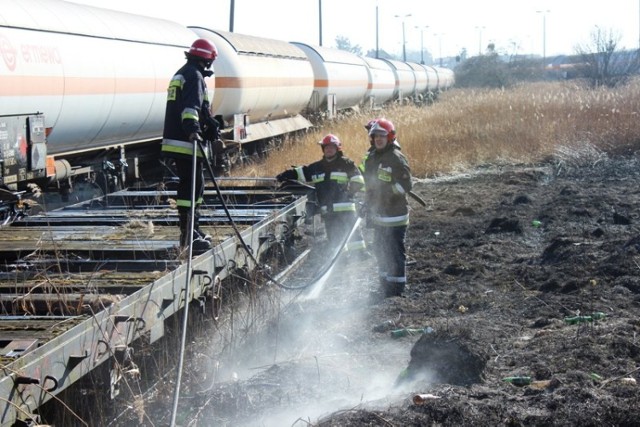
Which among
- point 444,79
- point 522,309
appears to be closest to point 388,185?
point 522,309

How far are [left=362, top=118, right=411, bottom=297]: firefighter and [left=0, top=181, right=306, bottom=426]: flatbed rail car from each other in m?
0.90

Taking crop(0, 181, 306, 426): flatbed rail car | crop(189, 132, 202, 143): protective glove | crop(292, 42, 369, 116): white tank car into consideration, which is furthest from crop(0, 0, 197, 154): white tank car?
crop(292, 42, 369, 116): white tank car

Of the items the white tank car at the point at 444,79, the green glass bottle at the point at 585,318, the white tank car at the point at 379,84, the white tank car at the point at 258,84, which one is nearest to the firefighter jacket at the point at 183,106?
the green glass bottle at the point at 585,318

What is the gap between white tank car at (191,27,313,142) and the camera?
53.9ft

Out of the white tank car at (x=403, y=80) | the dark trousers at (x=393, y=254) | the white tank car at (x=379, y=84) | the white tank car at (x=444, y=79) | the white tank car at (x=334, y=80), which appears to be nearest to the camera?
the dark trousers at (x=393, y=254)

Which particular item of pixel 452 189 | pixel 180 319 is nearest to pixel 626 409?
pixel 180 319

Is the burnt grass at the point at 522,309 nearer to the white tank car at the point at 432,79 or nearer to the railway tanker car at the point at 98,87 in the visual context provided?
the railway tanker car at the point at 98,87

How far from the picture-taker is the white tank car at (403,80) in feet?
130

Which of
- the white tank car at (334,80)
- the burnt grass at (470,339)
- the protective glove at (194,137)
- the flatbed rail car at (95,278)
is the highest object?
the white tank car at (334,80)

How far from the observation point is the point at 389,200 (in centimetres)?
Answer: 851

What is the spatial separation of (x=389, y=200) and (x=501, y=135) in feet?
47.2

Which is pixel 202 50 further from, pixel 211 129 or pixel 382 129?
pixel 382 129

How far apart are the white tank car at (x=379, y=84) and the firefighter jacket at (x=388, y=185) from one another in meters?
24.1

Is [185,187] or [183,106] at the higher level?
[183,106]
